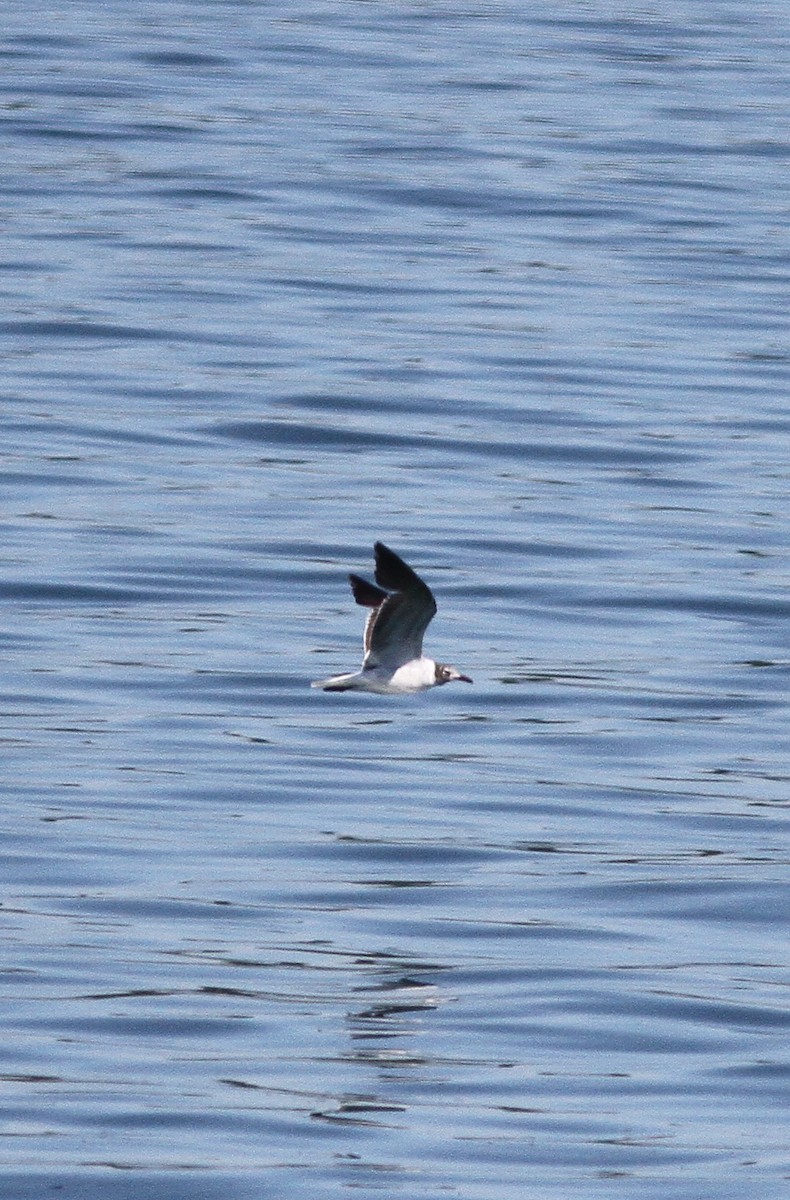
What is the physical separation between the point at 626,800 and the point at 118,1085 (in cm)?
575

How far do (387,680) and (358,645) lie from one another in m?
7.54

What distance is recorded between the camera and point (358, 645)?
21.6 meters

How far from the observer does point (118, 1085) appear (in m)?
13.9

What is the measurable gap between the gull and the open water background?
76.7 inches

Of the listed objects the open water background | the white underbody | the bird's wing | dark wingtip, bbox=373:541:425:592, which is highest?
dark wingtip, bbox=373:541:425:592

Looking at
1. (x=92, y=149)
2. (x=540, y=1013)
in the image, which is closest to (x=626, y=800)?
(x=540, y=1013)

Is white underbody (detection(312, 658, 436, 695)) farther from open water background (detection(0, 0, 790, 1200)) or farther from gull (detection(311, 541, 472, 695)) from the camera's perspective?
open water background (detection(0, 0, 790, 1200))

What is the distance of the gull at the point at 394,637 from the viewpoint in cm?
1328

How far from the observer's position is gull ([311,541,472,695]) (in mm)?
13281

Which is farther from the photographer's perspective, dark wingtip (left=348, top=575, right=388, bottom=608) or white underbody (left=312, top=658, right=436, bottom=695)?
white underbody (left=312, top=658, right=436, bottom=695)

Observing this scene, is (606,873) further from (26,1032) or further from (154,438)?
(154,438)

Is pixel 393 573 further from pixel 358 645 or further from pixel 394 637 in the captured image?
pixel 358 645

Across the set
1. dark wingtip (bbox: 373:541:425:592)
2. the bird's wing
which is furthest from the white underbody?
dark wingtip (bbox: 373:541:425:592)

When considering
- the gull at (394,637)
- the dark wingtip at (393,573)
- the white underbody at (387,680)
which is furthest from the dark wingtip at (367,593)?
the white underbody at (387,680)
